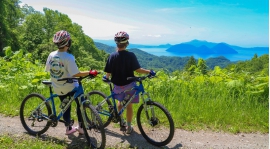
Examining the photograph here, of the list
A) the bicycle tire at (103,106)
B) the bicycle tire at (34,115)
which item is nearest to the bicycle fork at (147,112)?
the bicycle tire at (103,106)

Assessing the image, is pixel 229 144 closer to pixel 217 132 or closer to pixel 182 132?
pixel 217 132

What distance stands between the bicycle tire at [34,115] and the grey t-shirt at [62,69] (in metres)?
0.55

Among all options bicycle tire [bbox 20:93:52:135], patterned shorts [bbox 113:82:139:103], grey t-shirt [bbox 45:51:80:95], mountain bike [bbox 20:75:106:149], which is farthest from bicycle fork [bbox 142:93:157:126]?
bicycle tire [bbox 20:93:52:135]

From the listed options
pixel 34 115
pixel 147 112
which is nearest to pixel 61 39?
pixel 34 115

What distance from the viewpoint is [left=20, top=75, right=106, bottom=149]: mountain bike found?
3936 mm

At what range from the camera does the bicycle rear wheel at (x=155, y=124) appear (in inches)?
164

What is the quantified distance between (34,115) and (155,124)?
2.39m

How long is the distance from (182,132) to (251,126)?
1595mm

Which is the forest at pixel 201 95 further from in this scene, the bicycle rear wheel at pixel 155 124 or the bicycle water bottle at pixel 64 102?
the bicycle water bottle at pixel 64 102

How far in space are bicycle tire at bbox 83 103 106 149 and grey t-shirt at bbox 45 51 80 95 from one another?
543 millimetres

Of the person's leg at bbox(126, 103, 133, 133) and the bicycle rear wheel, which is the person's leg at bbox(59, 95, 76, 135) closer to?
the person's leg at bbox(126, 103, 133, 133)

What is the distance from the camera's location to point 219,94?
20.8 ft

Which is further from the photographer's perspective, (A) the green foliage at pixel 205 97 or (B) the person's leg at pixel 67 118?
(A) the green foliage at pixel 205 97

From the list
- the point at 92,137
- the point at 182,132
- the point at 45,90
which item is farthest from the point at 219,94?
the point at 45,90
